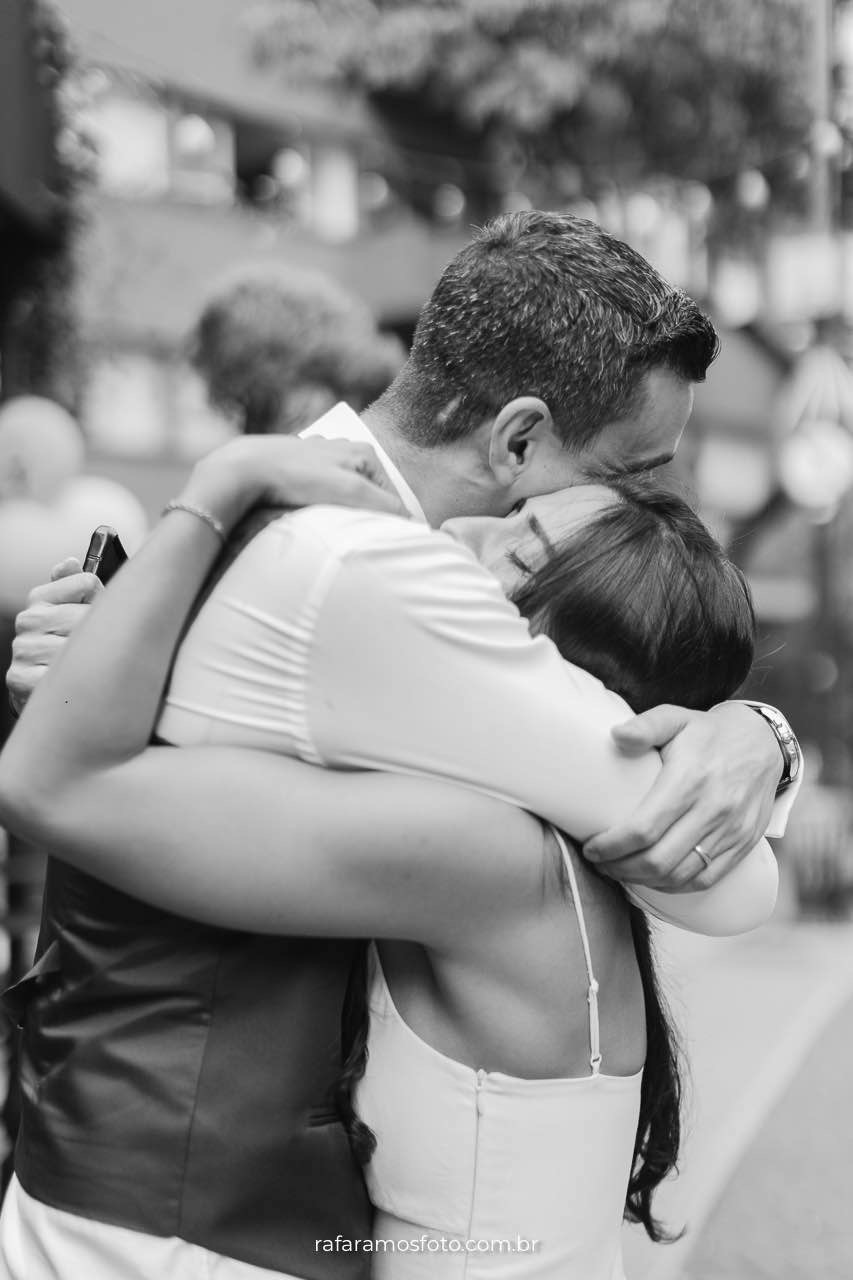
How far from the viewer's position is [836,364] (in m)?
14.2

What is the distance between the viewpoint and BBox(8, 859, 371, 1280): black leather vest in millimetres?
1503

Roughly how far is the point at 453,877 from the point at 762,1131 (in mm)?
5646

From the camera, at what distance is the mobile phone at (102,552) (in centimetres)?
185

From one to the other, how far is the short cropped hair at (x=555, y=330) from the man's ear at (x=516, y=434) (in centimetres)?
2

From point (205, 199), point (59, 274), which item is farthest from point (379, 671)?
point (205, 199)

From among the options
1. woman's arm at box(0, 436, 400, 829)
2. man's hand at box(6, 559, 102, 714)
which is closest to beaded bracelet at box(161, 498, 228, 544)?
woman's arm at box(0, 436, 400, 829)

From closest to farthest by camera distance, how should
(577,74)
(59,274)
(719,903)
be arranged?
(719,903) < (59,274) < (577,74)

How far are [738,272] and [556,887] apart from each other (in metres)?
20.3

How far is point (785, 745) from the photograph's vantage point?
192 centimetres

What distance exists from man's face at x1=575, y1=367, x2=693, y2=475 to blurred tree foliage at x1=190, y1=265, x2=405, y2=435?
427 centimetres

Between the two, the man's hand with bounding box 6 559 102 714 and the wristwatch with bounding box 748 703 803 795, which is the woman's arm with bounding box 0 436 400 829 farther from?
the wristwatch with bounding box 748 703 803 795

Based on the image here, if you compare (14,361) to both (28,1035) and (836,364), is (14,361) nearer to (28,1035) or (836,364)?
(836,364)

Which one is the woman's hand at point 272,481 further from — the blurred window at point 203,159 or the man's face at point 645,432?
the blurred window at point 203,159

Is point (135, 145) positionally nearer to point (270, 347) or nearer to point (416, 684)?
point (270, 347)
